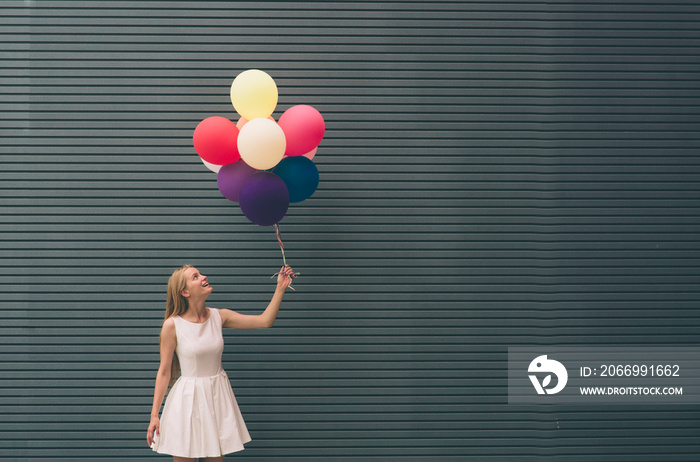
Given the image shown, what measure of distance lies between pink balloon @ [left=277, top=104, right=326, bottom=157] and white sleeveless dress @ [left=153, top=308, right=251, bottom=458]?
1.27 m

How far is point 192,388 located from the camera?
363 cm

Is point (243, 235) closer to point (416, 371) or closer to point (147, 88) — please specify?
point (147, 88)

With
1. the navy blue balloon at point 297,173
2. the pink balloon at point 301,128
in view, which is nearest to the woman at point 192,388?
the navy blue balloon at point 297,173

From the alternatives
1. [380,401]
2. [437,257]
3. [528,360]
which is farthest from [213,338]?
[528,360]

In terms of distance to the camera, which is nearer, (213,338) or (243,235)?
(213,338)

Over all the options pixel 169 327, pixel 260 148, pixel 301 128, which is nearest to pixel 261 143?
pixel 260 148

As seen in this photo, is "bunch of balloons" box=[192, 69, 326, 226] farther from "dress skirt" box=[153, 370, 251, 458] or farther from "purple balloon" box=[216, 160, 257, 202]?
"dress skirt" box=[153, 370, 251, 458]

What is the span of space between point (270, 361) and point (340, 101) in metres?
2.07

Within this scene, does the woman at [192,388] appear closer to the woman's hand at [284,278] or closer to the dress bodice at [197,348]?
the dress bodice at [197,348]

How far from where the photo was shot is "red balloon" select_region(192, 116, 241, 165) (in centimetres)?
357

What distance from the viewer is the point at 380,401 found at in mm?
4488

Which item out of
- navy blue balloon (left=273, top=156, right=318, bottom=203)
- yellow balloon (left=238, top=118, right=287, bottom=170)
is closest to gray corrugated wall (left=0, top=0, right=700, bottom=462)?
navy blue balloon (left=273, top=156, right=318, bottom=203)

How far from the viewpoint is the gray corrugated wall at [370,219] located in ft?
A: 14.6

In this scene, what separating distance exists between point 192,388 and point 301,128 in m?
1.75
